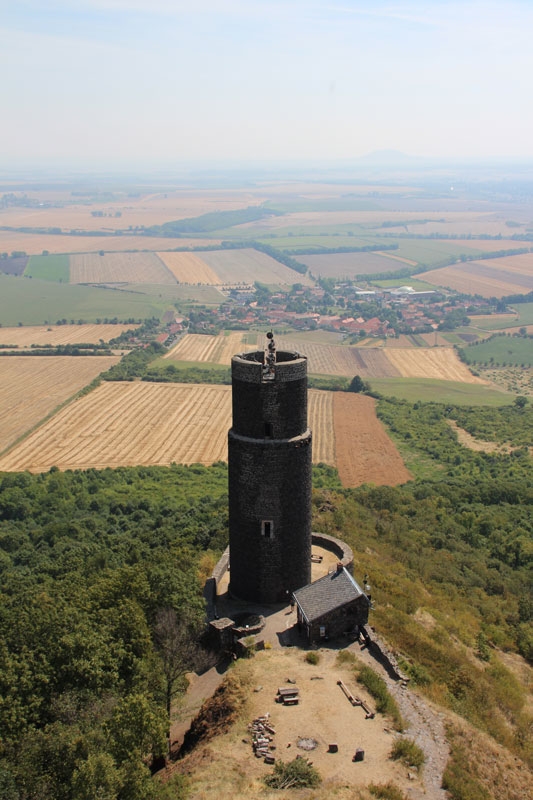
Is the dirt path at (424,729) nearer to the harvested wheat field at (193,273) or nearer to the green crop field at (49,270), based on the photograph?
the harvested wheat field at (193,273)

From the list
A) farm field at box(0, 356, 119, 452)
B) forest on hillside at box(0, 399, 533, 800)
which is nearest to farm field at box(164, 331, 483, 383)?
farm field at box(0, 356, 119, 452)

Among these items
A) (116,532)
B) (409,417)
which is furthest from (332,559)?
(409,417)

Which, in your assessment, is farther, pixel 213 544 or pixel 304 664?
pixel 213 544

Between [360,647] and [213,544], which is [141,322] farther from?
[360,647]

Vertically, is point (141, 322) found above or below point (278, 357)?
below

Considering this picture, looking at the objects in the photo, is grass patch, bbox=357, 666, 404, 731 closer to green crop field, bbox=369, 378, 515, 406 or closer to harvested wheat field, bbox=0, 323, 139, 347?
green crop field, bbox=369, 378, 515, 406

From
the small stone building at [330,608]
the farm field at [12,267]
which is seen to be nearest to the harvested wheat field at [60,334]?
the farm field at [12,267]
